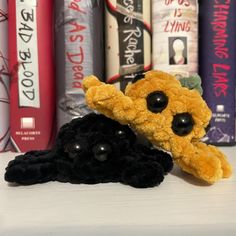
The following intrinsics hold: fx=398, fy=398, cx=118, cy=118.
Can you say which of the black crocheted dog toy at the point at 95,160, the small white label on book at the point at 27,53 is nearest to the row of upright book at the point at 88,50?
the small white label on book at the point at 27,53

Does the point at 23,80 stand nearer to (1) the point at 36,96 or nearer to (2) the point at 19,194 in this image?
(1) the point at 36,96

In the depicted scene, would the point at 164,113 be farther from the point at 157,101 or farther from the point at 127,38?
the point at 127,38

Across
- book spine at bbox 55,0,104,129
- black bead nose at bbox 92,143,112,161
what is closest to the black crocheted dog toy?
black bead nose at bbox 92,143,112,161

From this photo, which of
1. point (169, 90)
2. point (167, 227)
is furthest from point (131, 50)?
point (167, 227)

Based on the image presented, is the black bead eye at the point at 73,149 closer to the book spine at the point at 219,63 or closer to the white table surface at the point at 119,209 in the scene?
the white table surface at the point at 119,209

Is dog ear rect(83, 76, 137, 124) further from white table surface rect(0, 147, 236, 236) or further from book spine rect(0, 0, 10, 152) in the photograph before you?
book spine rect(0, 0, 10, 152)
